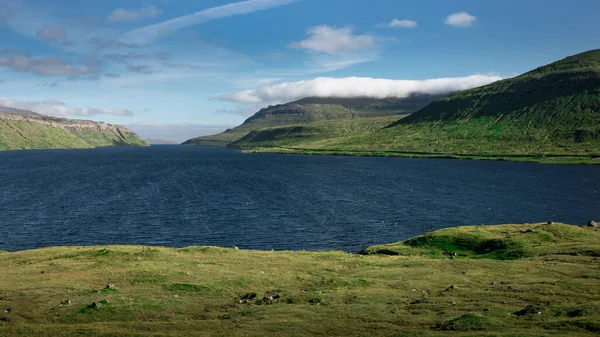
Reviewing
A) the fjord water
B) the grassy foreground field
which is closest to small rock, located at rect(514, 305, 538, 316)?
the grassy foreground field

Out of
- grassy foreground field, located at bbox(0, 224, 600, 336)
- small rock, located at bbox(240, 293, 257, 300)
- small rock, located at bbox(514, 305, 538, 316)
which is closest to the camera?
grassy foreground field, located at bbox(0, 224, 600, 336)

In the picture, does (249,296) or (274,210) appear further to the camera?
(274,210)

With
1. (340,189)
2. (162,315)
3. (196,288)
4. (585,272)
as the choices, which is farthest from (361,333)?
(340,189)

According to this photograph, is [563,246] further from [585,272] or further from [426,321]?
[426,321]

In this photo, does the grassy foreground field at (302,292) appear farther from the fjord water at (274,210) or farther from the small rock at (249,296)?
the fjord water at (274,210)

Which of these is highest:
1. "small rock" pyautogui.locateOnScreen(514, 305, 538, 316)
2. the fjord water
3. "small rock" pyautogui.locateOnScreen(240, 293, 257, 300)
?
"small rock" pyautogui.locateOnScreen(514, 305, 538, 316)

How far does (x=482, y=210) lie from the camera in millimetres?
127000

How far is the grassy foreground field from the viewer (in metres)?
31.5

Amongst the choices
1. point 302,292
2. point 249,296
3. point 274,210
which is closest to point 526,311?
point 302,292

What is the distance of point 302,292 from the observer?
41250 millimetres

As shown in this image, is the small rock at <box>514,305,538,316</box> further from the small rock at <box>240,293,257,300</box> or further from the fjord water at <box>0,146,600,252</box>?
the fjord water at <box>0,146,600,252</box>

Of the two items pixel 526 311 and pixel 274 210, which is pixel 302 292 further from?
pixel 274 210

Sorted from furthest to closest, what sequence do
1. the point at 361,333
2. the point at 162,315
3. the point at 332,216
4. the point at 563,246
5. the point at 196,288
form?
the point at 332,216 < the point at 563,246 < the point at 196,288 < the point at 162,315 < the point at 361,333

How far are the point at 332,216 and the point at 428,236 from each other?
157 feet
